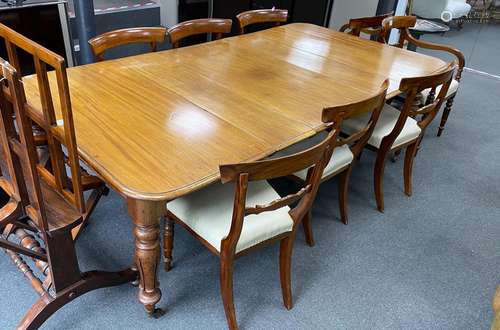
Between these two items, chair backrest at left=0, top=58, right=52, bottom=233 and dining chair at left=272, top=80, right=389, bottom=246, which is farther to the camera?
dining chair at left=272, top=80, right=389, bottom=246

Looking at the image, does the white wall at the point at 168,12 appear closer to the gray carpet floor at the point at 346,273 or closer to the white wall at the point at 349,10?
the white wall at the point at 349,10

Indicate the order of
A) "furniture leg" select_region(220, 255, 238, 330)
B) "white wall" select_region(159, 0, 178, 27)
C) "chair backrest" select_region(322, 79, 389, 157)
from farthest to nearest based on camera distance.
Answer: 1. "white wall" select_region(159, 0, 178, 27)
2. "chair backrest" select_region(322, 79, 389, 157)
3. "furniture leg" select_region(220, 255, 238, 330)

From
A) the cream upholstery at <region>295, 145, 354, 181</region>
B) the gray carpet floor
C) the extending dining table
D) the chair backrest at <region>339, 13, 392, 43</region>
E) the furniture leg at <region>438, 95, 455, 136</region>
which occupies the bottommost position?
the gray carpet floor

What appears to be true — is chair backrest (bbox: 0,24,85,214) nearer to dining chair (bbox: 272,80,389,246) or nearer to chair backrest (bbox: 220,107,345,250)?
chair backrest (bbox: 220,107,345,250)

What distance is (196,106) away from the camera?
1.58 meters

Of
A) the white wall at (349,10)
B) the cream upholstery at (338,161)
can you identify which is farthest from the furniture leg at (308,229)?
the white wall at (349,10)

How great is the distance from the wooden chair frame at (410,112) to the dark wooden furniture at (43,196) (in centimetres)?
132

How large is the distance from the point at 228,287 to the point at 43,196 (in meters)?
0.67

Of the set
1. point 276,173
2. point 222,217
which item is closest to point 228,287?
point 222,217

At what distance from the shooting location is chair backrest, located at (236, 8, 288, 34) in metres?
2.58

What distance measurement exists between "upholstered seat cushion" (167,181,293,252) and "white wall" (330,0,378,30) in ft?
11.8

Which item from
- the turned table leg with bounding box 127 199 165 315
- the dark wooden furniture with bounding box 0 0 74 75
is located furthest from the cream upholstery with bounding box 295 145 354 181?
the dark wooden furniture with bounding box 0 0 74 75

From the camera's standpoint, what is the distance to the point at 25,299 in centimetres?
158

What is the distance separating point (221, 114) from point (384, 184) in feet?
4.42
